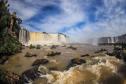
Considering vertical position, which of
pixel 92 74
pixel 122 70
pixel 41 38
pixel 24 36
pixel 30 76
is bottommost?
pixel 30 76

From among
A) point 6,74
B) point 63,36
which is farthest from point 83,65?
point 63,36

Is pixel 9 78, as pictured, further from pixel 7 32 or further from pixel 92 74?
pixel 7 32

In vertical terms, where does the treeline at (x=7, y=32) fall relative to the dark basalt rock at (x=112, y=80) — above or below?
above

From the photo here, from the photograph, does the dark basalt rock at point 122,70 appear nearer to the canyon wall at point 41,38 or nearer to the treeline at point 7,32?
the treeline at point 7,32

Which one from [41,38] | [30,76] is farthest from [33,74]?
[41,38]

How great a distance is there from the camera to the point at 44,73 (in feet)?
77.9

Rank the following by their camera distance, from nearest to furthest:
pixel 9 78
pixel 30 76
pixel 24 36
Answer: pixel 30 76 → pixel 9 78 → pixel 24 36

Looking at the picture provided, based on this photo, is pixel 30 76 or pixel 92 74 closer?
pixel 92 74

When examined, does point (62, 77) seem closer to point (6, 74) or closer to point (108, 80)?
point (108, 80)

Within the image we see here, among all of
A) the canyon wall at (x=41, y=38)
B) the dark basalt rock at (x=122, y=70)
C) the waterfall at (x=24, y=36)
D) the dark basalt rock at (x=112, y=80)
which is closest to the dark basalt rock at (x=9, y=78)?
the dark basalt rock at (x=112, y=80)

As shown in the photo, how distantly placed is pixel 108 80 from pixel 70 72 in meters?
4.11

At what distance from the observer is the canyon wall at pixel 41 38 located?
2867 inches

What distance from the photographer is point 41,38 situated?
86750mm

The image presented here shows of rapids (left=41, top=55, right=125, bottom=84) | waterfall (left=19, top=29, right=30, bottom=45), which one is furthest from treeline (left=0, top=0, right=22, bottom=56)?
waterfall (left=19, top=29, right=30, bottom=45)
